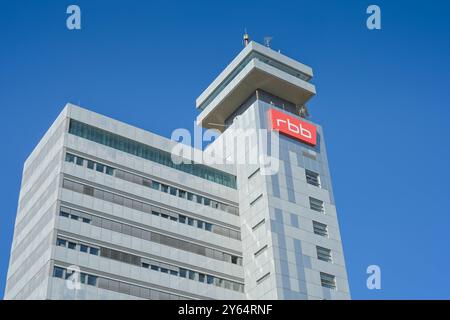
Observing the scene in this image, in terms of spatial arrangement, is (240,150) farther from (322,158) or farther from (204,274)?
(204,274)

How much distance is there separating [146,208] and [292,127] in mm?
25109

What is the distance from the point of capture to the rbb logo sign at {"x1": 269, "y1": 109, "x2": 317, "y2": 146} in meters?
87.3

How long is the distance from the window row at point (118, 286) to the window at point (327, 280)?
17391mm

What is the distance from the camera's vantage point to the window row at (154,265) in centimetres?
6738

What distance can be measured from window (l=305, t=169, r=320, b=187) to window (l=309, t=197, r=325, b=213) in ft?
8.92

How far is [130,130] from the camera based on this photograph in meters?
79.6

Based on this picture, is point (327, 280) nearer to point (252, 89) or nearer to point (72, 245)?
point (72, 245)

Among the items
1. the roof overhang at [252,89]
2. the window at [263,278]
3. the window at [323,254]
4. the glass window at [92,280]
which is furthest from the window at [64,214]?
the roof overhang at [252,89]

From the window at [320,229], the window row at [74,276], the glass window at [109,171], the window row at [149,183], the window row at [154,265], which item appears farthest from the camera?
the window at [320,229]

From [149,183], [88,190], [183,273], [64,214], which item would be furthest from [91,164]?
[183,273]

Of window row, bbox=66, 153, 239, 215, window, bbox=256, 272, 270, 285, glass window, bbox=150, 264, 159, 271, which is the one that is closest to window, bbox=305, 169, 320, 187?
window row, bbox=66, 153, 239, 215

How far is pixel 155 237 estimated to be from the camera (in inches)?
2899

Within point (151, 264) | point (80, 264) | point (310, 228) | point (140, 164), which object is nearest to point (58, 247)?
point (80, 264)

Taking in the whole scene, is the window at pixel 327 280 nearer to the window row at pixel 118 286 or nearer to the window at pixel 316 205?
the window at pixel 316 205
